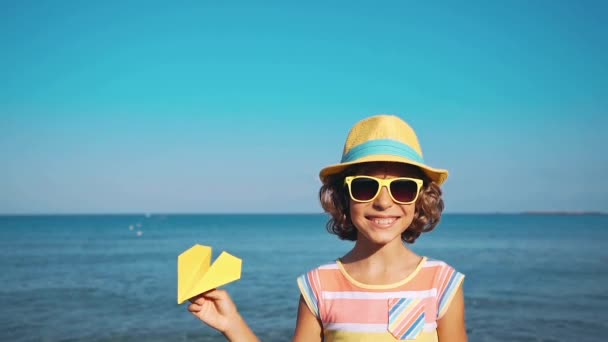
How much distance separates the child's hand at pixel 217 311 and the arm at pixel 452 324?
0.88m

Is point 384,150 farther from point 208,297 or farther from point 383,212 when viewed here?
point 208,297

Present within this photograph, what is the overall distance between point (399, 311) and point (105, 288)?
20.3 meters

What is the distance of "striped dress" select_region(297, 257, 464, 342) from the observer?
2.36m

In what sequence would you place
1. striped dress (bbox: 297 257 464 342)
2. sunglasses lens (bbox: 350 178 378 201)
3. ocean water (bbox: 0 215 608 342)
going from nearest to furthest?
striped dress (bbox: 297 257 464 342), sunglasses lens (bbox: 350 178 378 201), ocean water (bbox: 0 215 608 342)

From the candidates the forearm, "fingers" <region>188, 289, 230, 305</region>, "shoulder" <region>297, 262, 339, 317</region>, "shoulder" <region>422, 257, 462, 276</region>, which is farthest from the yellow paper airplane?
"shoulder" <region>422, 257, 462, 276</region>

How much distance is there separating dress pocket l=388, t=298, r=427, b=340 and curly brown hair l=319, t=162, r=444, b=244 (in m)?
0.48

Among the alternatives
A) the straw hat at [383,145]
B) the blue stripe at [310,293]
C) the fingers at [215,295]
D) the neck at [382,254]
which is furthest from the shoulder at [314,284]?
the straw hat at [383,145]

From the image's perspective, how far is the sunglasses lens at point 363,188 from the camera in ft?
8.07

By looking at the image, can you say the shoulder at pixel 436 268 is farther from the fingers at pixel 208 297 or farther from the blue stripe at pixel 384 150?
the fingers at pixel 208 297

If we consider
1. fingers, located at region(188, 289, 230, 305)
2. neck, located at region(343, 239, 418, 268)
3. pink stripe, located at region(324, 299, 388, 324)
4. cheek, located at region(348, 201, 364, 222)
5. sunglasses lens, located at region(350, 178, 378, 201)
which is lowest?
pink stripe, located at region(324, 299, 388, 324)

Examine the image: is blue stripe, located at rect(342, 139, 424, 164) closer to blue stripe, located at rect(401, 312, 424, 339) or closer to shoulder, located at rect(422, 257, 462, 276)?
shoulder, located at rect(422, 257, 462, 276)

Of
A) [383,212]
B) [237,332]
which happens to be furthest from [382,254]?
[237,332]

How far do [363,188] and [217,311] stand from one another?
0.83 m

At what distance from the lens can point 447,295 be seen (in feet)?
7.84
